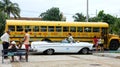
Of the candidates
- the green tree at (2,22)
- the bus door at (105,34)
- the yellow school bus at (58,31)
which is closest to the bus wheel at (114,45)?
the yellow school bus at (58,31)

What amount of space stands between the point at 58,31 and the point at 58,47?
4625mm

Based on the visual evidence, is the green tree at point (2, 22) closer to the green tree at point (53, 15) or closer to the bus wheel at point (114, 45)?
the green tree at point (53, 15)

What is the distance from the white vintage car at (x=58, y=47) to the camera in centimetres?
2642

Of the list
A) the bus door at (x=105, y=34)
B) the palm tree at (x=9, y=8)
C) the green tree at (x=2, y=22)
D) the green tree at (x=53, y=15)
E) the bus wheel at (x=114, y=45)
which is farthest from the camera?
the green tree at (x=53, y=15)

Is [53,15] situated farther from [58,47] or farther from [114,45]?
[58,47]

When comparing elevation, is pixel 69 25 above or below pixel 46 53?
above

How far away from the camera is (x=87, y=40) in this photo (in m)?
32.5

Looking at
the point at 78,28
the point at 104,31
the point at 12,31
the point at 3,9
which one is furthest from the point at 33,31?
the point at 3,9

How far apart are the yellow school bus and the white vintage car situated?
3978 mm

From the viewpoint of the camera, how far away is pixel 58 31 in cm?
3152

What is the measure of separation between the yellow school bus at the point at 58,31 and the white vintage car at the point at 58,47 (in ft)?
13.1

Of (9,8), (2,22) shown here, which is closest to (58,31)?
(2,22)

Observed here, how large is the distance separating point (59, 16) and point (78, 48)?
210 ft

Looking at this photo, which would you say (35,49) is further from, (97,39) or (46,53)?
(97,39)
